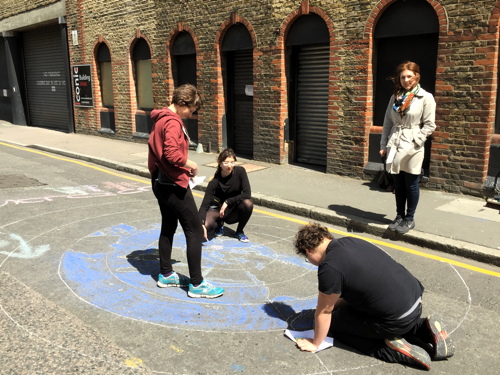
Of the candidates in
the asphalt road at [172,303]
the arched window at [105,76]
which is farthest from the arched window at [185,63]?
the asphalt road at [172,303]

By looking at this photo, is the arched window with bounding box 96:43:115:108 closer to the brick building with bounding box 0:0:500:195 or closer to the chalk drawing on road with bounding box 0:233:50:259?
the brick building with bounding box 0:0:500:195

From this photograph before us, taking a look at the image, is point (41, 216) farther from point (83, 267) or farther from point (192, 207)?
point (192, 207)

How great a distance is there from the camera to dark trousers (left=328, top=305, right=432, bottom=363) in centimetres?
330

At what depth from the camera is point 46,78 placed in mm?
19844

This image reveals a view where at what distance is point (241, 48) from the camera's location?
11305 millimetres

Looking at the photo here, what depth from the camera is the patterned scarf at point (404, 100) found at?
5.90 metres

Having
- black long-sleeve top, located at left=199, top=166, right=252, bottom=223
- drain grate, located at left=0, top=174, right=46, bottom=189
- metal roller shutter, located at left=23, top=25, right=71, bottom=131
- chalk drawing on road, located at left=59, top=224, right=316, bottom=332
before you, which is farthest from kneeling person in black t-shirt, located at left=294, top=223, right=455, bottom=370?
metal roller shutter, located at left=23, top=25, right=71, bottom=131

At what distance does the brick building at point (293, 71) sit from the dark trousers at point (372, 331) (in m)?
5.13

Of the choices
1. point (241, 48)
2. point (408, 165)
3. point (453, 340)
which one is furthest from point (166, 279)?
point (241, 48)

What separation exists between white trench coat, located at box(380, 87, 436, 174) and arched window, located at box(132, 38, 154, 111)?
9.94 metres

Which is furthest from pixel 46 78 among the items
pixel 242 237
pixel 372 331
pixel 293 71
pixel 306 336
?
pixel 372 331

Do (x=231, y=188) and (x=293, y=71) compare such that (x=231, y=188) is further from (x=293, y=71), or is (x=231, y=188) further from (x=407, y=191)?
(x=293, y=71)

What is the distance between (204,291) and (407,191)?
124 inches

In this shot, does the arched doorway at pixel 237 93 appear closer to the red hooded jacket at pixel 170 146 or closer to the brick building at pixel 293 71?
the brick building at pixel 293 71
